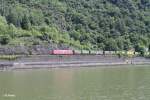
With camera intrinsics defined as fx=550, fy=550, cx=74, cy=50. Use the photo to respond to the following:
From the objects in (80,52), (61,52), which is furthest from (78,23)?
(61,52)

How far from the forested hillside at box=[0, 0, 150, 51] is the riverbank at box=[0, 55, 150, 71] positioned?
28.4 feet

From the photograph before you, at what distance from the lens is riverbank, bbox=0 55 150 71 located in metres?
81.1

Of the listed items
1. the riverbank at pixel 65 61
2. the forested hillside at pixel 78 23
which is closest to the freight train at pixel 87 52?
the riverbank at pixel 65 61

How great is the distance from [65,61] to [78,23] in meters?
34.2

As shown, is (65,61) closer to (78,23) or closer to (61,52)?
(61,52)

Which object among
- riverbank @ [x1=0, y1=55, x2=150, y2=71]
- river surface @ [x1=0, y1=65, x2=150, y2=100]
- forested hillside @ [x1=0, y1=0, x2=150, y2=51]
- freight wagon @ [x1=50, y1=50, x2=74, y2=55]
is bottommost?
riverbank @ [x1=0, y1=55, x2=150, y2=71]

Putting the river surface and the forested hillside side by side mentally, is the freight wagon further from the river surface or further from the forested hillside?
the river surface

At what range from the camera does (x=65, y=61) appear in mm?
93562

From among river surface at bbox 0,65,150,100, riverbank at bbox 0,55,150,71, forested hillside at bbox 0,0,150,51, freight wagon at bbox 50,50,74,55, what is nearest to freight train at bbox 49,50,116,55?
freight wagon at bbox 50,50,74,55

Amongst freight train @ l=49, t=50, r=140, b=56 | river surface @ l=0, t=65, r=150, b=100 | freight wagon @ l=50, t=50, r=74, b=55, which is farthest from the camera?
freight train @ l=49, t=50, r=140, b=56

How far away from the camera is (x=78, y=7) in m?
136

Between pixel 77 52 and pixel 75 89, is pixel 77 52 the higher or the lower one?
the lower one

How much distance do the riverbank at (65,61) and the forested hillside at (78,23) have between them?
28.4 feet

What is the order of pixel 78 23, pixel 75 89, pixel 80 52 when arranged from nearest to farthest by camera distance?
pixel 75 89 < pixel 80 52 < pixel 78 23
